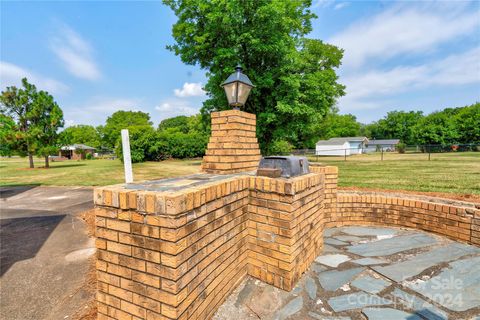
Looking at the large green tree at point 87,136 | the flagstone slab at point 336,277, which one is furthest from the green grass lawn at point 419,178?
the large green tree at point 87,136

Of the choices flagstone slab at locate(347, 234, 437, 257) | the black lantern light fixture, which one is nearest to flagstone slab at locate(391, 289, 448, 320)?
flagstone slab at locate(347, 234, 437, 257)

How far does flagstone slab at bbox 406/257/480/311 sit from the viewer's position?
2.12 metres

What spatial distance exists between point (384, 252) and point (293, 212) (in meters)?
1.87

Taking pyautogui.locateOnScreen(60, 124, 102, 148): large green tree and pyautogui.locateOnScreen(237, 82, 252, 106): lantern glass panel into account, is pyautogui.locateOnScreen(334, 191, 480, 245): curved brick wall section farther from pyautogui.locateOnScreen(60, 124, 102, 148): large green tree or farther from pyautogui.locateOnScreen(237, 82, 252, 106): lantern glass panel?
pyautogui.locateOnScreen(60, 124, 102, 148): large green tree

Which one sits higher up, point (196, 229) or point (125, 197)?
point (125, 197)

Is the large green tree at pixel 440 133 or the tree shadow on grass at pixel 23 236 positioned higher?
the large green tree at pixel 440 133

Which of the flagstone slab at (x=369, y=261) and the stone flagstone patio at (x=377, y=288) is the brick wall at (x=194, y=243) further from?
the flagstone slab at (x=369, y=261)

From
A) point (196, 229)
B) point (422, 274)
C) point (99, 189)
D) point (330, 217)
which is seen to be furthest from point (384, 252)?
point (99, 189)

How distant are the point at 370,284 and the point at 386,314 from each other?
470 millimetres

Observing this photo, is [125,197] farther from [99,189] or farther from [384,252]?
[384,252]

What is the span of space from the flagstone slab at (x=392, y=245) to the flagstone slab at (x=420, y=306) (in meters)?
0.85

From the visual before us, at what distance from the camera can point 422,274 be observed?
2605 mm

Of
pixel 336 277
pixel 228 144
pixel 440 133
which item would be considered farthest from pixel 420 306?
pixel 440 133

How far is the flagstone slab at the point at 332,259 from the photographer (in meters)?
2.94
